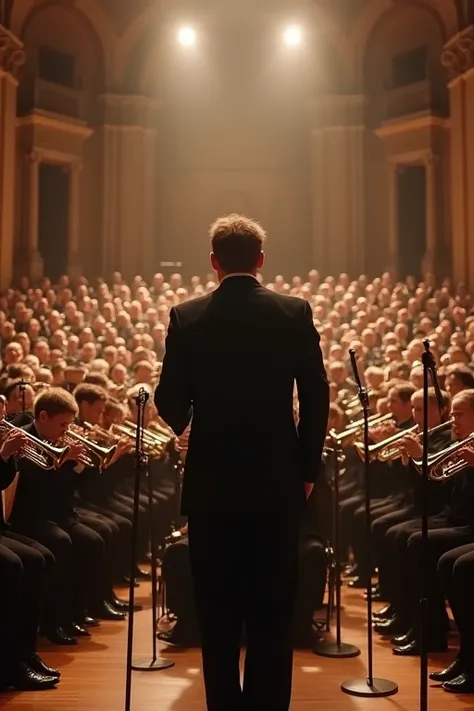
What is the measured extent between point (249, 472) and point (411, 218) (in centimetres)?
2131

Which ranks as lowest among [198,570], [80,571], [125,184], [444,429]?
[80,571]

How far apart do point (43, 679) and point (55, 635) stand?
97cm

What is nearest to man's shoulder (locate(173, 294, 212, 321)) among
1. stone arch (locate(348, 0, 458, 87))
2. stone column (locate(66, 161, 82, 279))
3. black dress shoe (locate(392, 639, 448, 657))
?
black dress shoe (locate(392, 639, 448, 657))

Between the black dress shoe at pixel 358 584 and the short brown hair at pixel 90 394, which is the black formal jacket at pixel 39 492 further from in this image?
the black dress shoe at pixel 358 584

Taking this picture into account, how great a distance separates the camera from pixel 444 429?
5914mm

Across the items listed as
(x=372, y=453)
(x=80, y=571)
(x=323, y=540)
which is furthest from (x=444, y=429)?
(x=80, y=571)

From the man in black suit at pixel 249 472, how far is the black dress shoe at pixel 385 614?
315 cm

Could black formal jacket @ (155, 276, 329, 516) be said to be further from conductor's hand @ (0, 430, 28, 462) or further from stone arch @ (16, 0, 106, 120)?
stone arch @ (16, 0, 106, 120)

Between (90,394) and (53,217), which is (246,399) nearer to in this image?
(90,394)

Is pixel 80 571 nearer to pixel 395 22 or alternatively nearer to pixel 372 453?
pixel 372 453

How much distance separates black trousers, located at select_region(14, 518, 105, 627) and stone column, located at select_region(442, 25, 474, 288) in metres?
15.0

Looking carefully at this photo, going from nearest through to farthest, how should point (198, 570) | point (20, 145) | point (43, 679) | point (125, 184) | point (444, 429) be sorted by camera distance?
point (198, 570), point (43, 679), point (444, 429), point (20, 145), point (125, 184)

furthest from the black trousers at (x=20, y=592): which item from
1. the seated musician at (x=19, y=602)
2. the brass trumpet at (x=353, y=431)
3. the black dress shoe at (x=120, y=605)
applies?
the brass trumpet at (x=353, y=431)

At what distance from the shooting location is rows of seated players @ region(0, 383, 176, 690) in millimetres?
4562
